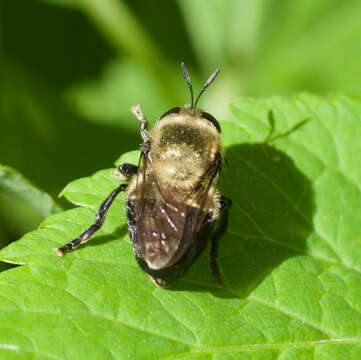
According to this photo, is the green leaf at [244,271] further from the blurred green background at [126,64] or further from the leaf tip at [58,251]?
the blurred green background at [126,64]

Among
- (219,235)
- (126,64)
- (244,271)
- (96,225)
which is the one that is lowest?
(244,271)

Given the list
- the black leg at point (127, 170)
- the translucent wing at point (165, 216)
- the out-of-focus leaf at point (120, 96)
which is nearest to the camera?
the translucent wing at point (165, 216)

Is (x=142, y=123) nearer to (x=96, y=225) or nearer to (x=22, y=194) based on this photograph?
(x=22, y=194)

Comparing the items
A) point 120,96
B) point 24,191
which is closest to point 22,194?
point 24,191

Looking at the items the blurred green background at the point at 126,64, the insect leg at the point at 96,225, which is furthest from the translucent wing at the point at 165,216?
the blurred green background at the point at 126,64

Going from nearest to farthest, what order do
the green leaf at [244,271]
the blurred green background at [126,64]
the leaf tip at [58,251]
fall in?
the green leaf at [244,271] < the leaf tip at [58,251] < the blurred green background at [126,64]

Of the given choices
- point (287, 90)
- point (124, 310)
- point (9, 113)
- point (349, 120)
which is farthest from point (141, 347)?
point (287, 90)

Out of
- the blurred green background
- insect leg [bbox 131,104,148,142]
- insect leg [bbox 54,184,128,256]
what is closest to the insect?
insect leg [bbox 54,184,128,256]

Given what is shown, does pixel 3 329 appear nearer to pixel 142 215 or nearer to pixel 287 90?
pixel 142 215
